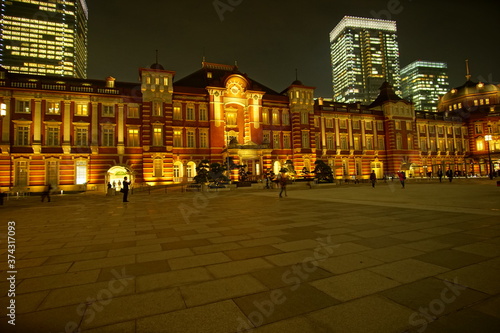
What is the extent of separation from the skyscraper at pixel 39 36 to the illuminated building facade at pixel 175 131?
87.6 metres

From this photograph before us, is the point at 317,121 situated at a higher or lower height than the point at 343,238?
higher

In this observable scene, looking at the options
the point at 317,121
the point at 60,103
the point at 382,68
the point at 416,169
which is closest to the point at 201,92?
the point at 60,103

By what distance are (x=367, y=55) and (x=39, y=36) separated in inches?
5911

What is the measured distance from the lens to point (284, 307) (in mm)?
2666

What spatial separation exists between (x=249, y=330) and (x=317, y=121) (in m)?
44.0

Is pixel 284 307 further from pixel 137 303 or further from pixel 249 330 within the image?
pixel 137 303

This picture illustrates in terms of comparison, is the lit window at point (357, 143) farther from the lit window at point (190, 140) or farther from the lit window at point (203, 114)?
the lit window at point (190, 140)

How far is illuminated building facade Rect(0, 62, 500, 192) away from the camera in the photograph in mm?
29312

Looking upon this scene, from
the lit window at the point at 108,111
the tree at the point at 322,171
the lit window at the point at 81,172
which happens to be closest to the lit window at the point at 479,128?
the tree at the point at 322,171

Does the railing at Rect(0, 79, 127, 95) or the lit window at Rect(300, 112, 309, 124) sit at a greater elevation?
the railing at Rect(0, 79, 127, 95)

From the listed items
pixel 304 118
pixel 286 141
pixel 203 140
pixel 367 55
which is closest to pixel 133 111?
pixel 203 140

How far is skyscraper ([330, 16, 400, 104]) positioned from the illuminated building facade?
4216 inches

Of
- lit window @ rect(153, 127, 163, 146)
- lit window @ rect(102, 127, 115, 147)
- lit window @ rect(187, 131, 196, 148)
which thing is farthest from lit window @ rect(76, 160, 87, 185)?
lit window @ rect(187, 131, 196, 148)

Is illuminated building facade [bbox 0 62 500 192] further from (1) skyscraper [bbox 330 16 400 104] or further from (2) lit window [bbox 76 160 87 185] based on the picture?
(1) skyscraper [bbox 330 16 400 104]
